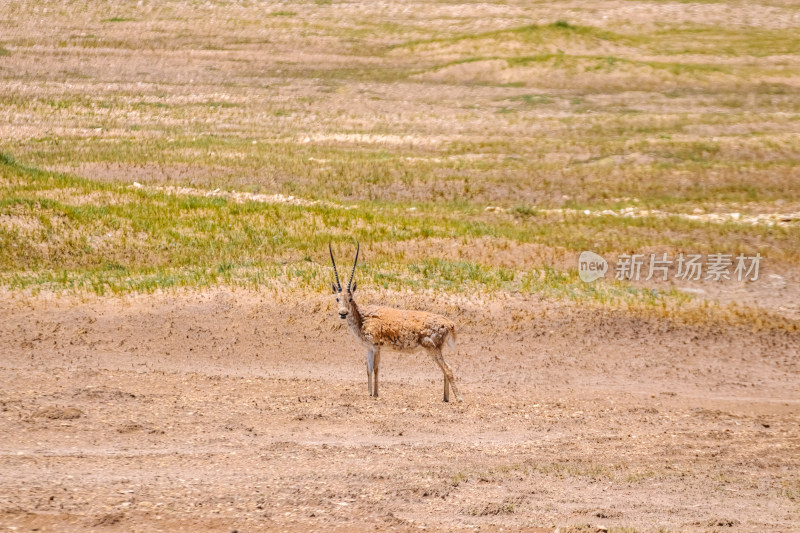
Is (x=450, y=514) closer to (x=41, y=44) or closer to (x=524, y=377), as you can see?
(x=524, y=377)

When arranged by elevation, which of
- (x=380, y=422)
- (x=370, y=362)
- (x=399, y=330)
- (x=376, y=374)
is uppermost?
(x=399, y=330)

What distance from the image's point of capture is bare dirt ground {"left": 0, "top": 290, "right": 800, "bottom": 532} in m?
9.84

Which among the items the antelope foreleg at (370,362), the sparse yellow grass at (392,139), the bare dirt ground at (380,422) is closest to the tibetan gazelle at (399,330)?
the antelope foreleg at (370,362)

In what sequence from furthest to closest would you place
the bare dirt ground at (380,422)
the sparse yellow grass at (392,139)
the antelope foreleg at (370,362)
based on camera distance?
the sparse yellow grass at (392,139) → the antelope foreleg at (370,362) → the bare dirt ground at (380,422)

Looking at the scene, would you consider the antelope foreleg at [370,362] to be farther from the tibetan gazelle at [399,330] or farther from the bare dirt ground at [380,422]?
the bare dirt ground at [380,422]

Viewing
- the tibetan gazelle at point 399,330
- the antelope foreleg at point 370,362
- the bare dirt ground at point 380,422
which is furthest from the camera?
the antelope foreleg at point 370,362

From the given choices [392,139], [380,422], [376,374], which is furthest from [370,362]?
[392,139]

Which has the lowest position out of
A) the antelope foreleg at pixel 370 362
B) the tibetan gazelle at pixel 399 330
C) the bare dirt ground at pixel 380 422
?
the bare dirt ground at pixel 380 422

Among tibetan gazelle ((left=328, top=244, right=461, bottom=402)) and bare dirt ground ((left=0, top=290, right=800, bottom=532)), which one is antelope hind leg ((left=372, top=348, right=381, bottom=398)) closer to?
tibetan gazelle ((left=328, top=244, right=461, bottom=402))

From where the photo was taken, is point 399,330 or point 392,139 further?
point 392,139

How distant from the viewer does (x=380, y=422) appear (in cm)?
1290

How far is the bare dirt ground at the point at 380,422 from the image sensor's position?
32.3 feet

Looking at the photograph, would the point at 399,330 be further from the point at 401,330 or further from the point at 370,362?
the point at 370,362

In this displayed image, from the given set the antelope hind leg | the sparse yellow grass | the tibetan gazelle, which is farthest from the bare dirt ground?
the sparse yellow grass
